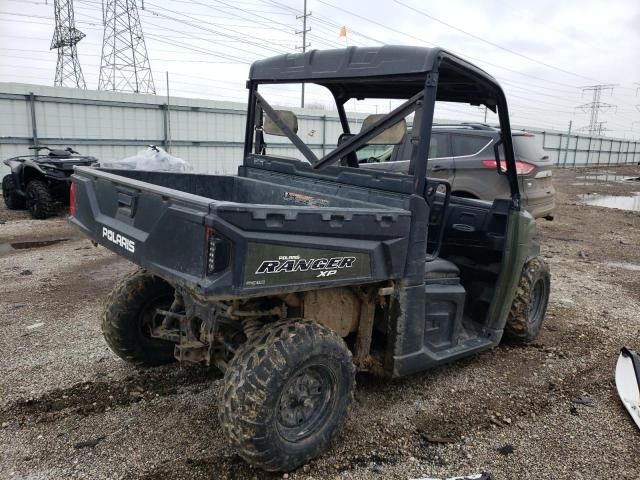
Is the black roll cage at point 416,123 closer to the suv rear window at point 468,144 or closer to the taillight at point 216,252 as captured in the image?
the taillight at point 216,252

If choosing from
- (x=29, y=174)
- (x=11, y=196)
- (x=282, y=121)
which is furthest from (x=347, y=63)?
(x=11, y=196)

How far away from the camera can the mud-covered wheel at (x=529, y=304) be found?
429 centimetres

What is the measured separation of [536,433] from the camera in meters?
3.24

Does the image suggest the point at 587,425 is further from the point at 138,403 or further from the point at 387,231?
the point at 138,403

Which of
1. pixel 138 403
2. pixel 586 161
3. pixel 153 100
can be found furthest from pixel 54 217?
pixel 586 161

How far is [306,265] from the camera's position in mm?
2512

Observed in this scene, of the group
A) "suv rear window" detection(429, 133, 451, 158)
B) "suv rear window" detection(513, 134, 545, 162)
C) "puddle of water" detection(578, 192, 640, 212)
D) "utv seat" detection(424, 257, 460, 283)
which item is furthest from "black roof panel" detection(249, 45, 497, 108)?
"puddle of water" detection(578, 192, 640, 212)

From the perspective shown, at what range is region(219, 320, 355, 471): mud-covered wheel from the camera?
2.51 m

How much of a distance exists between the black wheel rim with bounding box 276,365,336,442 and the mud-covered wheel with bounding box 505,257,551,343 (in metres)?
2.14

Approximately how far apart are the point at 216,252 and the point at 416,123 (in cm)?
144

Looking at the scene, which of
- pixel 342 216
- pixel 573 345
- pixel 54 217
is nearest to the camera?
pixel 342 216

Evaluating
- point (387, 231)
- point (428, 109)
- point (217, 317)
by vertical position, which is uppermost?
point (428, 109)

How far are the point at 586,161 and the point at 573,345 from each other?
38474mm

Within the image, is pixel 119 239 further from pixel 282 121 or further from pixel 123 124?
pixel 123 124
